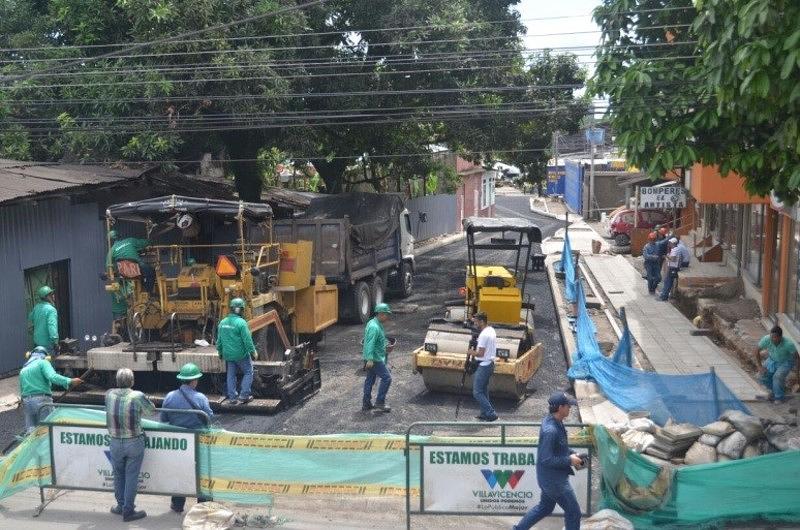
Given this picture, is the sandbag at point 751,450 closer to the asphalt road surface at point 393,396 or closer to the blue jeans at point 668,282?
the asphalt road surface at point 393,396

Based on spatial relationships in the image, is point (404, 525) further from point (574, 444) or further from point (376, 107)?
point (376, 107)

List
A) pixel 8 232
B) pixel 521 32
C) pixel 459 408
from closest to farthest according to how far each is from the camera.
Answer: pixel 459 408
pixel 8 232
pixel 521 32

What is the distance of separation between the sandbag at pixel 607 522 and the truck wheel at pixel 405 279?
1536 cm

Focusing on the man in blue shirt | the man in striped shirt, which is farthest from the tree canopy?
the man in blue shirt

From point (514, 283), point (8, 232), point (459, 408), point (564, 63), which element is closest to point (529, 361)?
point (459, 408)

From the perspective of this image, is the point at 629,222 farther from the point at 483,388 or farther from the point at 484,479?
the point at 484,479

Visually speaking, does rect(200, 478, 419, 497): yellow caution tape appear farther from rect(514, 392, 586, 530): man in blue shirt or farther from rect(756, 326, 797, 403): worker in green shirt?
rect(756, 326, 797, 403): worker in green shirt

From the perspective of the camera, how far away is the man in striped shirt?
334 inches

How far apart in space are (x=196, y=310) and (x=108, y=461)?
5050mm

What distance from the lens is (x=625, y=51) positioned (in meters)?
12.3

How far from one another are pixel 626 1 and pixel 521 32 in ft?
50.7

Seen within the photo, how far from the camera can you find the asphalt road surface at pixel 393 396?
1242 centimetres

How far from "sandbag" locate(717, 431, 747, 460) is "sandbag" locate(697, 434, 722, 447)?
0.16 ft

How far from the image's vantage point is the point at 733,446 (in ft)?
30.7
